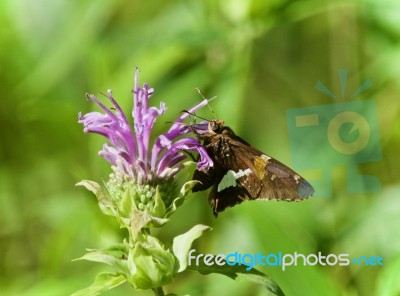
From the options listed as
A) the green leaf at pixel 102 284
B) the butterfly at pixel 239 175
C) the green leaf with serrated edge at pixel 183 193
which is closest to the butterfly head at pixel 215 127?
the butterfly at pixel 239 175

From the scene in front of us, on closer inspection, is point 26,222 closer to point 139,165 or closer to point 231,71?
point 231,71

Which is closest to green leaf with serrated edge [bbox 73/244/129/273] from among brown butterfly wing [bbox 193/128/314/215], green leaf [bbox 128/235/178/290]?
green leaf [bbox 128/235/178/290]

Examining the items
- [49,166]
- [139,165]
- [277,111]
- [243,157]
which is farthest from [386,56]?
[49,166]

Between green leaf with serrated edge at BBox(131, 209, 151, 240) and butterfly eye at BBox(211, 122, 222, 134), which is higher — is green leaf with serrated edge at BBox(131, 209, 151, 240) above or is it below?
below

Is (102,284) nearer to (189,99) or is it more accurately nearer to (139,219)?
(139,219)

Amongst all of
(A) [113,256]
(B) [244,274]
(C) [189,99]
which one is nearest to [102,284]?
(A) [113,256]

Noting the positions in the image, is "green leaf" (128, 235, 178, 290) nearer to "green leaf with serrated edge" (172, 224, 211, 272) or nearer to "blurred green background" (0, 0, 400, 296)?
"green leaf with serrated edge" (172, 224, 211, 272)
